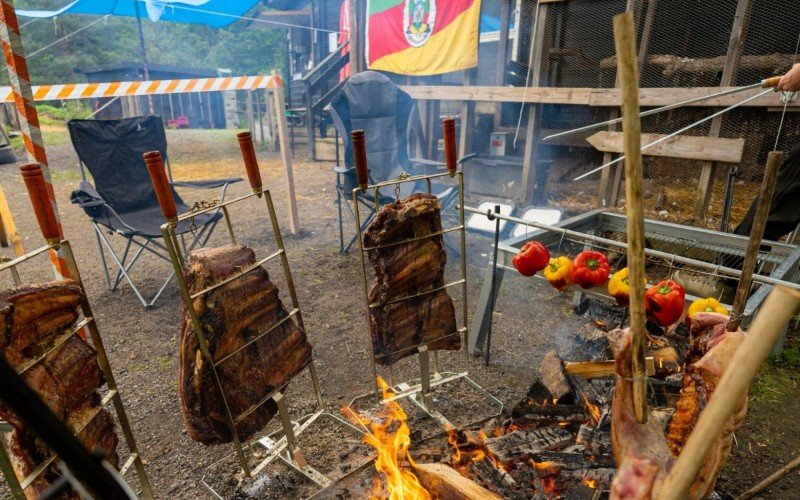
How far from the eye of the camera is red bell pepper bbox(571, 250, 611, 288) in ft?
10.4

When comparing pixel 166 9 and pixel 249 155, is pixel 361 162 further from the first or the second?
pixel 166 9

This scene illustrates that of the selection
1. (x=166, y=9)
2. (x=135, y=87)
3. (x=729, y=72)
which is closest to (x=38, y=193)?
(x=135, y=87)

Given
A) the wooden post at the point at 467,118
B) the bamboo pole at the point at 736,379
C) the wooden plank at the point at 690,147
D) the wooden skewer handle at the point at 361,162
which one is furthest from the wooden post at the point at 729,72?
the bamboo pole at the point at 736,379

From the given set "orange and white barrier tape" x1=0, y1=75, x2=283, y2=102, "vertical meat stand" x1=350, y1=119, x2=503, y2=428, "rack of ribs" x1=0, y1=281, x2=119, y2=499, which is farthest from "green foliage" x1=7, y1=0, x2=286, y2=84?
"rack of ribs" x1=0, y1=281, x2=119, y2=499

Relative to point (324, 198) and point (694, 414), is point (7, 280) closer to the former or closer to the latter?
point (324, 198)

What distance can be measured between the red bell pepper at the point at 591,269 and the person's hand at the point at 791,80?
1822 mm

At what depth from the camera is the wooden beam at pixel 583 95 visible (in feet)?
18.8

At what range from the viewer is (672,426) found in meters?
1.92

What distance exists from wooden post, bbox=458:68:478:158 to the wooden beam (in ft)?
0.70

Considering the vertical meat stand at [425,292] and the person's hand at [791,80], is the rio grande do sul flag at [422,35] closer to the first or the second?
the person's hand at [791,80]

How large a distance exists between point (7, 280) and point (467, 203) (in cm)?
665

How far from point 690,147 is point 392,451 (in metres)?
5.66

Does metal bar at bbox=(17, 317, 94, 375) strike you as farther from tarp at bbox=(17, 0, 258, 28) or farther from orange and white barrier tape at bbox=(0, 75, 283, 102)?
tarp at bbox=(17, 0, 258, 28)

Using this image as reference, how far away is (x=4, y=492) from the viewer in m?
2.76
